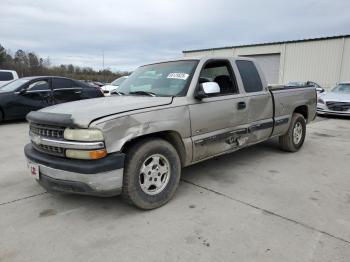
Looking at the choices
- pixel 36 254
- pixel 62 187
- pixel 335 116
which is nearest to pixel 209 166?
pixel 62 187

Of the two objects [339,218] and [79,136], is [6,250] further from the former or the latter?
[339,218]

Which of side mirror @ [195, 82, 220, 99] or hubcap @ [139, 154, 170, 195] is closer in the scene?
hubcap @ [139, 154, 170, 195]

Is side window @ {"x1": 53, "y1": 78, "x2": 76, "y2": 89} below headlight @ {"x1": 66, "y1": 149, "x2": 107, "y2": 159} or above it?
above

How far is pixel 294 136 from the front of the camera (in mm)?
6242

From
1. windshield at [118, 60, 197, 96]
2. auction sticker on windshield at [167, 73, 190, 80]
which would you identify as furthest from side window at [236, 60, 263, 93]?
auction sticker on windshield at [167, 73, 190, 80]

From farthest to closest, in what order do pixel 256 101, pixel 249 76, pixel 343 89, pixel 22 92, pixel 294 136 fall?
1. pixel 343 89
2. pixel 22 92
3. pixel 294 136
4. pixel 249 76
5. pixel 256 101

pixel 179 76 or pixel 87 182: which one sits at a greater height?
pixel 179 76

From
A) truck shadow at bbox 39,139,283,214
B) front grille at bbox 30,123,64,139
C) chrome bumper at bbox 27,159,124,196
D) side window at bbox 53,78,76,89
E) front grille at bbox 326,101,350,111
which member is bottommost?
truck shadow at bbox 39,139,283,214

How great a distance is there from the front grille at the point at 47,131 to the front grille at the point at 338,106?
11019 mm

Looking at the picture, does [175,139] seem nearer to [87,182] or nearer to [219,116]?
[219,116]

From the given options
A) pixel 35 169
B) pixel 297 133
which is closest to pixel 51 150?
pixel 35 169

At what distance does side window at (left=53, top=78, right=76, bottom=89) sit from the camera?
10.5 m

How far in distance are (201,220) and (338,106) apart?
10248mm

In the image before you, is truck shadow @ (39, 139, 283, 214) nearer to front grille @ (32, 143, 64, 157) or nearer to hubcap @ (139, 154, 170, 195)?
hubcap @ (139, 154, 170, 195)
